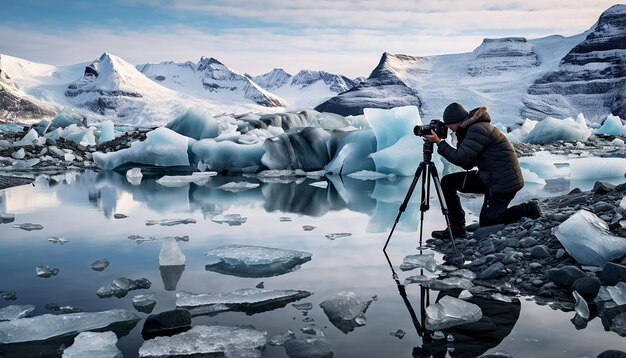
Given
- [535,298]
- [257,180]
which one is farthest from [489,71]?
[535,298]

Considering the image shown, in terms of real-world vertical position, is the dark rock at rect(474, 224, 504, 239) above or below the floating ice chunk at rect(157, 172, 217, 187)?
above

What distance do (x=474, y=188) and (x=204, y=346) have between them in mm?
3372

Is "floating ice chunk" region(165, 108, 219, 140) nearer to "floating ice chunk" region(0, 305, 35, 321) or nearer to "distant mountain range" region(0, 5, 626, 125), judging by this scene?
"floating ice chunk" region(0, 305, 35, 321)

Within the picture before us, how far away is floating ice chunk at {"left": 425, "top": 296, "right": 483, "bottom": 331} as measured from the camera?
3114mm

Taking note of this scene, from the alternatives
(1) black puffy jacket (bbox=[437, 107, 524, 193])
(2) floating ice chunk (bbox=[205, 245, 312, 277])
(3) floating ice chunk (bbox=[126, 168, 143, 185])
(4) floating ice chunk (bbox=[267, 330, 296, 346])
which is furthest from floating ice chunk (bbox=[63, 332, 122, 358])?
(3) floating ice chunk (bbox=[126, 168, 143, 185])

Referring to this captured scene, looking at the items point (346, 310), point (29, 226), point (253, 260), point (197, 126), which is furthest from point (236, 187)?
point (197, 126)

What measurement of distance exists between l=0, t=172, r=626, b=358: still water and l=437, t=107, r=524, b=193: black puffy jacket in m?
0.92

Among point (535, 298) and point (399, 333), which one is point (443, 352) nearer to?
point (399, 333)

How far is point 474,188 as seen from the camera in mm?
5391

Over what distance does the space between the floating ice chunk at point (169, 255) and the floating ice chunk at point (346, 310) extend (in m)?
1.53

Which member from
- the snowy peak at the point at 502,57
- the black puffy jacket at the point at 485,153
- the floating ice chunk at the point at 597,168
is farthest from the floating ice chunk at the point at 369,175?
the snowy peak at the point at 502,57

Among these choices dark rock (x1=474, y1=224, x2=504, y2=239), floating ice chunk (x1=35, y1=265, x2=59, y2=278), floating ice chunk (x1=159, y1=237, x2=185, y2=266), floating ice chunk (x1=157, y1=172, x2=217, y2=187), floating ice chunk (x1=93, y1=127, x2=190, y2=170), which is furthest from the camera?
floating ice chunk (x1=93, y1=127, x2=190, y2=170)

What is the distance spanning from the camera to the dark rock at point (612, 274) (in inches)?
140

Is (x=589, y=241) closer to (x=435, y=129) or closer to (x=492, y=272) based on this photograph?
(x=492, y=272)
